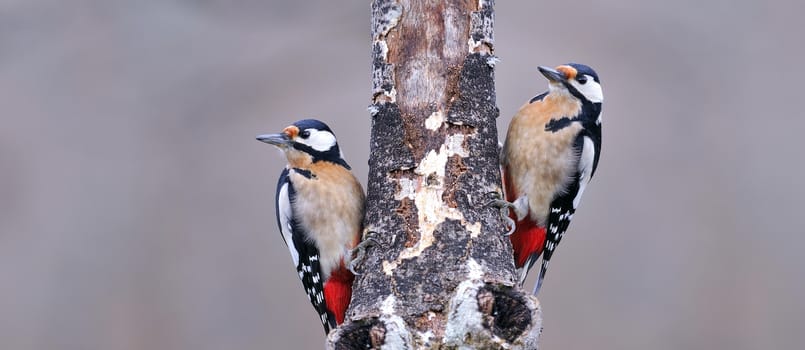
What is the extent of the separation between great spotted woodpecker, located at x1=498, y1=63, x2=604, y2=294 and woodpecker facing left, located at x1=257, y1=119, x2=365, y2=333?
56cm

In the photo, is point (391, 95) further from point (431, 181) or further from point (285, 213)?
point (285, 213)

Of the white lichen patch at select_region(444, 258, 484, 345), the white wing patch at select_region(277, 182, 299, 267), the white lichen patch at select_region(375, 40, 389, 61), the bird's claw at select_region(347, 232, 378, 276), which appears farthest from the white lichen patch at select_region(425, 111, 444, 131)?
the white wing patch at select_region(277, 182, 299, 267)

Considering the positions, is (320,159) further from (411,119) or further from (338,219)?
(411,119)

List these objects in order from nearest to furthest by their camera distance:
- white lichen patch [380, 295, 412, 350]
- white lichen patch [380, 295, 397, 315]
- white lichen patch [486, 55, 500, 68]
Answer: white lichen patch [380, 295, 412, 350]
white lichen patch [380, 295, 397, 315]
white lichen patch [486, 55, 500, 68]

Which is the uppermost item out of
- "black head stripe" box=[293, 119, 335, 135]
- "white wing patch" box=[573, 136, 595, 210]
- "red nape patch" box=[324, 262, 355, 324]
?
"black head stripe" box=[293, 119, 335, 135]

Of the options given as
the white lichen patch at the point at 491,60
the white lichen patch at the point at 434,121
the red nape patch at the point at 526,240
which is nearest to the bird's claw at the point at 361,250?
the white lichen patch at the point at 434,121

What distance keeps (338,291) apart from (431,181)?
2.67 ft

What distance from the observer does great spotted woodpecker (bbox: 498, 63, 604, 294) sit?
2.89 meters

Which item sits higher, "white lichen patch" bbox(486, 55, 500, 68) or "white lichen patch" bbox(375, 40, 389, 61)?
"white lichen patch" bbox(375, 40, 389, 61)

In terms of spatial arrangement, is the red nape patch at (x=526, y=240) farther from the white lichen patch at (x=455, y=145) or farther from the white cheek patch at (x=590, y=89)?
the white lichen patch at (x=455, y=145)

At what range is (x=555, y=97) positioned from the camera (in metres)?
2.92

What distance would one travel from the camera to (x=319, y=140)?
2.88 meters

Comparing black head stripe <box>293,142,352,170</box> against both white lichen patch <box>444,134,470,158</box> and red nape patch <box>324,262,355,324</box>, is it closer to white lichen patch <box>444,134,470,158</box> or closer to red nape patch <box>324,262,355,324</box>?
red nape patch <box>324,262,355,324</box>

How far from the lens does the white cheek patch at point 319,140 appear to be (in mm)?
2867
